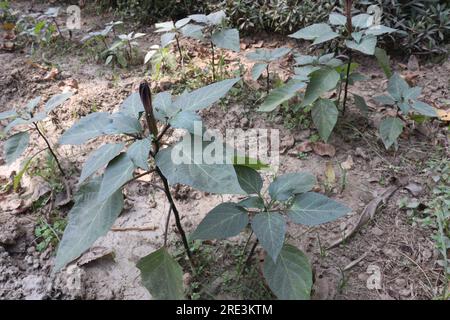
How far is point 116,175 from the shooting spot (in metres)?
1.12

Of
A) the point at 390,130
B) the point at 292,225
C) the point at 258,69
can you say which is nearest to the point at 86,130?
the point at 292,225

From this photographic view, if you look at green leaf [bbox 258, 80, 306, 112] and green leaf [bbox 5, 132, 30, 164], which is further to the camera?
green leaf [bbox 258, 80, 306, 112]

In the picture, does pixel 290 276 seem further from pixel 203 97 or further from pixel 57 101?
pixel 57 101

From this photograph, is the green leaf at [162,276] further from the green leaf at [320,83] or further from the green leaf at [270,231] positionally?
the green leaf at [320,83]

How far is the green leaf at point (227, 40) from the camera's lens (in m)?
2.18

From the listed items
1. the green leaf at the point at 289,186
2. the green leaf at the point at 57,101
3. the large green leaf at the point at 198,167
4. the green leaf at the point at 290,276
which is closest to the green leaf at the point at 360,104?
the green leaf at the point at 289,186

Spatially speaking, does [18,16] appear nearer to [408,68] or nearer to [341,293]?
[408,68]

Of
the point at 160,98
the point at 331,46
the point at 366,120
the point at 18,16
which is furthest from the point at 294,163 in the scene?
the point at 18,16

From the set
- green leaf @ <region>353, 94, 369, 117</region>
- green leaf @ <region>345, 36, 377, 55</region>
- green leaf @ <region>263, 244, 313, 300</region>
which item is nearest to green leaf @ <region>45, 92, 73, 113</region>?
green leaf @ <region>263, 244, 313, 300</region>

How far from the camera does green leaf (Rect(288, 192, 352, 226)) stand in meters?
1.26

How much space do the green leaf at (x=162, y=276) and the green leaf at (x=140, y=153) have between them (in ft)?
1.29

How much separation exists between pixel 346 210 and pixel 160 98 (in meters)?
0.74

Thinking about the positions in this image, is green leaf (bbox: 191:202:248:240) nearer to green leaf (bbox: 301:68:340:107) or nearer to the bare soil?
the bare soil

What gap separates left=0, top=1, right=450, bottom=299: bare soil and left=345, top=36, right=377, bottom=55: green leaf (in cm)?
51
